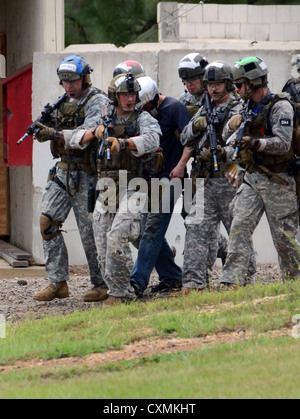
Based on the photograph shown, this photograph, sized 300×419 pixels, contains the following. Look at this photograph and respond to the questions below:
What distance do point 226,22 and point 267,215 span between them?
8799 mm

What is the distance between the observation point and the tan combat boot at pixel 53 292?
8547 millimetres

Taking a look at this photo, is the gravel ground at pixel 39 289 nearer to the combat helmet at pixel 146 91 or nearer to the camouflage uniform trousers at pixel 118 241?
the camouflage uniform trousers at pixel 118 241

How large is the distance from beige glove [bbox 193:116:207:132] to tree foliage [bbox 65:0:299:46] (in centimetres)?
1643

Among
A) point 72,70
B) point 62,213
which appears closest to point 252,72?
point 72,70

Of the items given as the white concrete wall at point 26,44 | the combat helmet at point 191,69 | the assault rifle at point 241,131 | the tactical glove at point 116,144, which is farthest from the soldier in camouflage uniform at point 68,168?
the white concrete wall at point 26,44

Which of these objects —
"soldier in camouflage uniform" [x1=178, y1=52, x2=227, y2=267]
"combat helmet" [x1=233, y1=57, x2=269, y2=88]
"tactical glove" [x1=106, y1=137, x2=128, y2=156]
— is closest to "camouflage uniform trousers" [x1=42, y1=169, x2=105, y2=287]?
"tactical glove" [x1=106, y1=137, x2=128, y2=156]

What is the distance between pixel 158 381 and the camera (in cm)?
509

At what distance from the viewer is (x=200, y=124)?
322 inches

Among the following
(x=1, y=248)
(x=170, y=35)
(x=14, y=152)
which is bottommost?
(x=1, y=248)

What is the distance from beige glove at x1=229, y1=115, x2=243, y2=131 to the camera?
7887 mm

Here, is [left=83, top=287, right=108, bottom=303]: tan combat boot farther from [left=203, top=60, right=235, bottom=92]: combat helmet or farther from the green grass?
[left=203, top=60, right=235, bottom=92]: combat helmet

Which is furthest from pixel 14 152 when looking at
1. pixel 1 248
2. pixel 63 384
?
pixel 63 384

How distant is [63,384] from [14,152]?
740 cm
